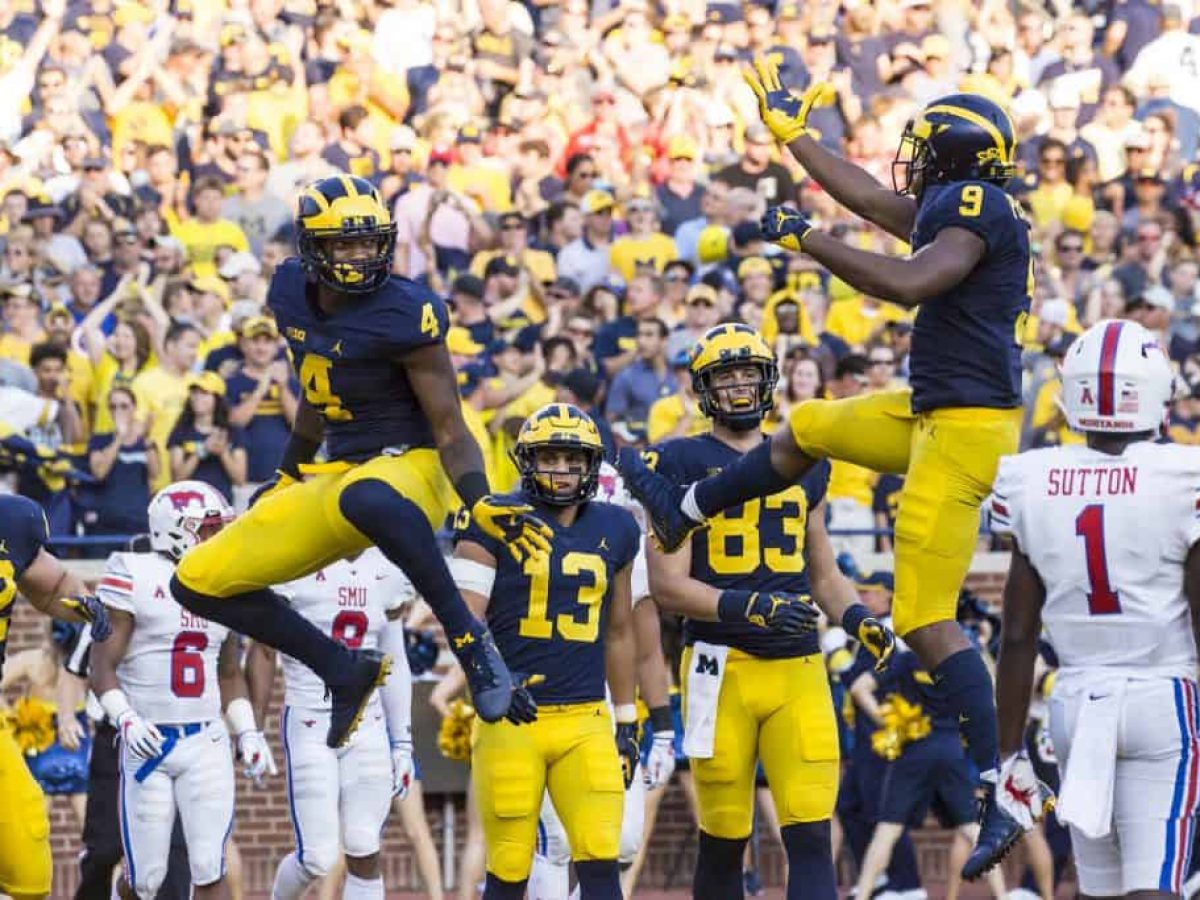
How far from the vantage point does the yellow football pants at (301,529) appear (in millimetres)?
8812

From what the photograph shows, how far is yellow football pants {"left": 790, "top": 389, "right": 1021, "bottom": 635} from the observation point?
8.80 meters

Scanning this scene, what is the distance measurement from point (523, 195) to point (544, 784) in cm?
925

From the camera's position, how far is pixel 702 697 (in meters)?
10.3

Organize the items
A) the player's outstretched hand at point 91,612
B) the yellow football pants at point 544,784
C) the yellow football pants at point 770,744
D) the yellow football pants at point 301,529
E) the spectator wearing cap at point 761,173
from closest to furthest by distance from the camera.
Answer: the yellow football pants at point 301,529 < the yellow football pants at point 544,784 < the yellow football pants at point 770,744 < the player's outstretched hand at point 91,612 < the spectator wearing cap at point 761,173

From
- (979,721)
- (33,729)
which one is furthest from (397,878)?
(979,721)

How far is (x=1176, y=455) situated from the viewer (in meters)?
7.82

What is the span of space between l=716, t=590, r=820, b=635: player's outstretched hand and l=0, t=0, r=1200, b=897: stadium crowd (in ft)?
16.1

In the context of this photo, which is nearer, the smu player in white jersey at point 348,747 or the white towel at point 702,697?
the white towel at point 702,697

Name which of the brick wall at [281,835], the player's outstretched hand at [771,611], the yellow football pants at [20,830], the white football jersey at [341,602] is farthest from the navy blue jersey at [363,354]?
the brick wall at [281,835]

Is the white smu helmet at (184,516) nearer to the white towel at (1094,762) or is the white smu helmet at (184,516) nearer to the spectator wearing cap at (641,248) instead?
the white towel at (1094,762)

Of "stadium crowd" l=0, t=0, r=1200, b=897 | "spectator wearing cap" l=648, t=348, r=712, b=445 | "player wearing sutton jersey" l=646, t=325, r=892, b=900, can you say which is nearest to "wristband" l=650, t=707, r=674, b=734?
"player wearing sutton jersey" l=646, t=325, r=892, b=900

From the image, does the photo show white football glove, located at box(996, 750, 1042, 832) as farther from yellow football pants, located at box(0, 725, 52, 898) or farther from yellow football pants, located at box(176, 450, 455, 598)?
yellow football pants, located at box(0, 725, 52, 898)

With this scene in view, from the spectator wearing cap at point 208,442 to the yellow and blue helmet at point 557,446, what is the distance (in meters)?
5.07

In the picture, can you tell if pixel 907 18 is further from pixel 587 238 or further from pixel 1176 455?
pixel 1176 455
